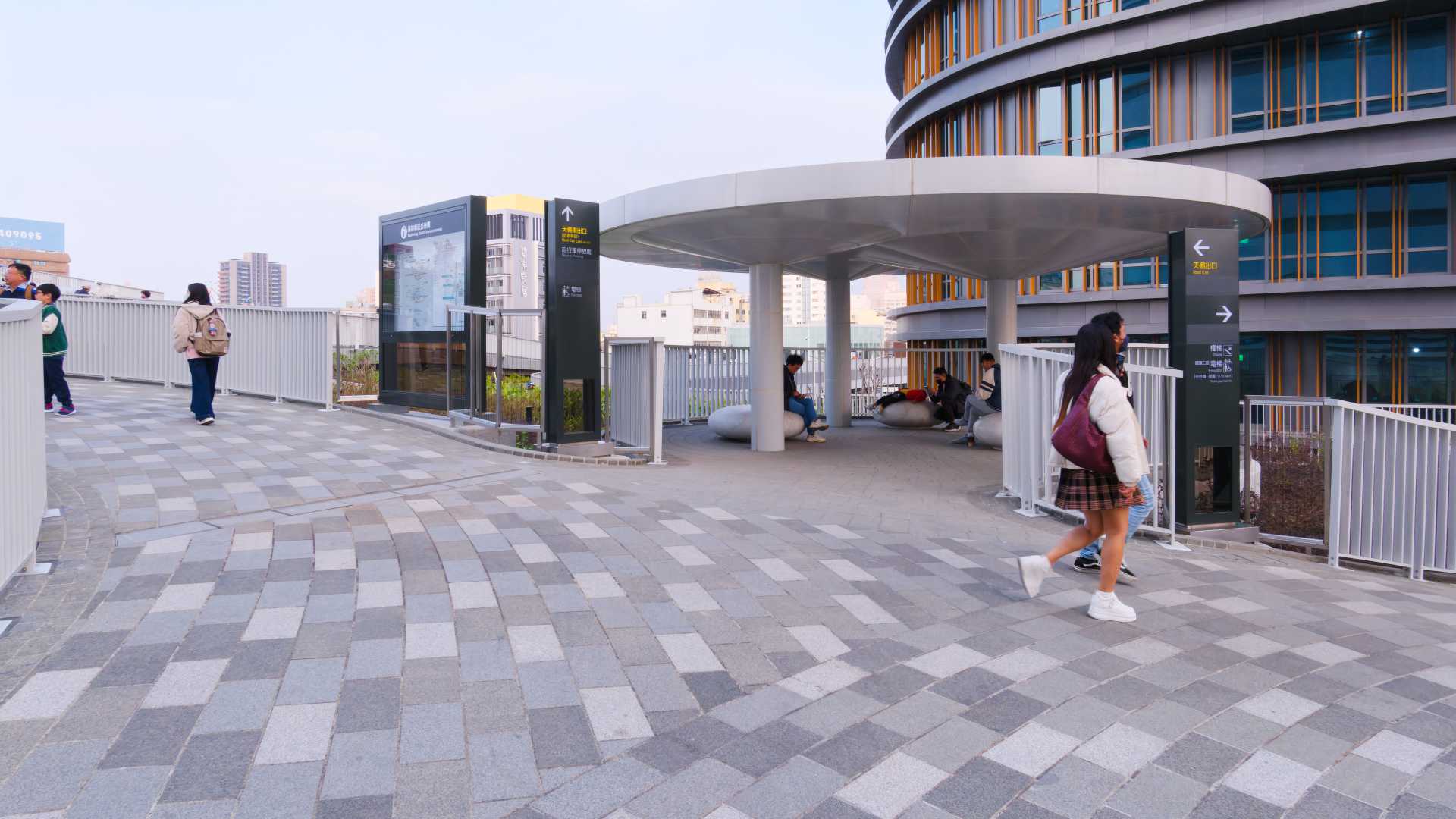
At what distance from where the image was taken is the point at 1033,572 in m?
5.70

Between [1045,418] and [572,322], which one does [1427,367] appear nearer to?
[1045,418]

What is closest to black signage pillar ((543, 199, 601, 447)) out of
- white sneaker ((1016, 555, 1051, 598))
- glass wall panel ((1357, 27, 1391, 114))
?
white sneaker ((1016, 555, 1051, 598))

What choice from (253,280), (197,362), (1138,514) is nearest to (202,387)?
(197,362)

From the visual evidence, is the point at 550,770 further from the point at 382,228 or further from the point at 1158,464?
the point at 382,228

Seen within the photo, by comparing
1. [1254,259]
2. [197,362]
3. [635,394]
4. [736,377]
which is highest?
[1254,259]

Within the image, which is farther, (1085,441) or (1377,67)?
(1377,67)

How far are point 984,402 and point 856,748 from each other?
531 inches

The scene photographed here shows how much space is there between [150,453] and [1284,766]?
30.3 ft

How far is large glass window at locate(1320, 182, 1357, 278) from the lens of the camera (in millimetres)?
24469

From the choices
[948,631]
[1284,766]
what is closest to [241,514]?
[948,631]

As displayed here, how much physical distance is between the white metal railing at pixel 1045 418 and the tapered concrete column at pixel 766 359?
18.0 feet

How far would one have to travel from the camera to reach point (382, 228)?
14281 millimetres

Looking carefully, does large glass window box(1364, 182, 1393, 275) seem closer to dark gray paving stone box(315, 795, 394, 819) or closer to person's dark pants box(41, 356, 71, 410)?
Result: person's dark pants box(41, 356, 71, 410)

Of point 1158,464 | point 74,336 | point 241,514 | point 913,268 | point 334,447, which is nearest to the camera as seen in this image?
point 241,514
